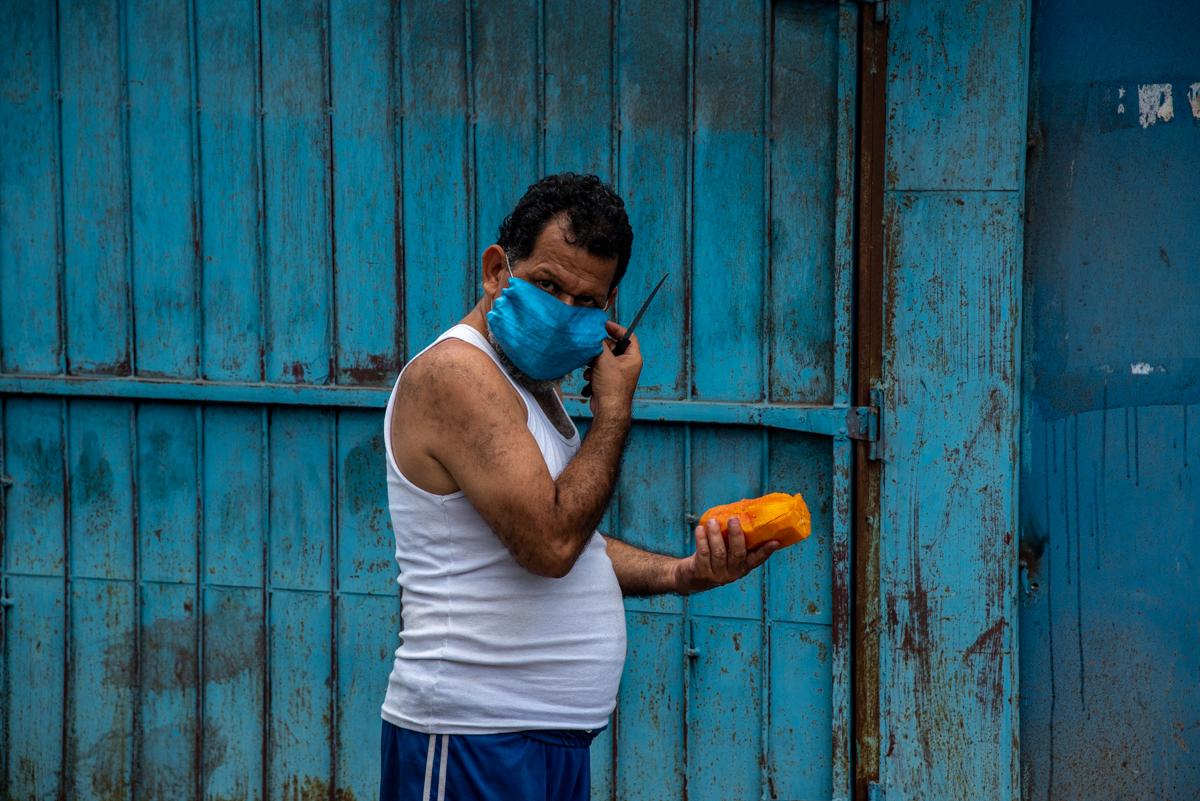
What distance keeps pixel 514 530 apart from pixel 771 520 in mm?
424

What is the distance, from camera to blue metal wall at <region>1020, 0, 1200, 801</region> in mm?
3094

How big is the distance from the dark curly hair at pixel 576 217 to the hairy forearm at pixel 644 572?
1.88 feet

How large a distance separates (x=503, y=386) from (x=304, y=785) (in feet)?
6.37

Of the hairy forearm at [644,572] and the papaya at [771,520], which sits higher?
the papaya at [771,520]

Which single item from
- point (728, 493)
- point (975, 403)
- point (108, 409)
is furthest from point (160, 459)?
point (975, 403)

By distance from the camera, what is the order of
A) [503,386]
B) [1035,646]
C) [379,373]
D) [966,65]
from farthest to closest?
[379,373]
[1035,646]
[966,65]
[503,386]

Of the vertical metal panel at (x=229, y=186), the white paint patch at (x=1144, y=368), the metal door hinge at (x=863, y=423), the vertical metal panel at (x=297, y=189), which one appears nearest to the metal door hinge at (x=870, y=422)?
the metal door hinge at (x=863, y=423)

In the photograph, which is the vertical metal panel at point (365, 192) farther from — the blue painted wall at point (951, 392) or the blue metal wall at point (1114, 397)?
the blue metal wall at point (1114, 397)

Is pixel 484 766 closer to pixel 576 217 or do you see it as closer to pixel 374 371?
pixel 576 217

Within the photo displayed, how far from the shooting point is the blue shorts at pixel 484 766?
2.13 meters

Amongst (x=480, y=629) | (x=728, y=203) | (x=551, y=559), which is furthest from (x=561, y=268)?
(x=728, y=203)

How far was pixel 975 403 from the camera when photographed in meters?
3.11

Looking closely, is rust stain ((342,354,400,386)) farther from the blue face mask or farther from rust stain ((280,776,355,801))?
the blue face mask

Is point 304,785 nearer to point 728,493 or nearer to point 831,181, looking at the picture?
point 728,493
